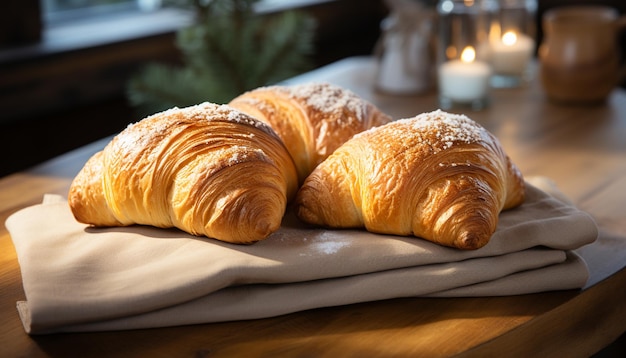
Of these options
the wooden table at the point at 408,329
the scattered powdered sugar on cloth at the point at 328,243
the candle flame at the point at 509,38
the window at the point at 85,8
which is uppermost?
the window at the point at 85,8

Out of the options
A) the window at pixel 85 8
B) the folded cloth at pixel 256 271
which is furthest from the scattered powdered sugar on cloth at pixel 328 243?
the window at pixel 85 8

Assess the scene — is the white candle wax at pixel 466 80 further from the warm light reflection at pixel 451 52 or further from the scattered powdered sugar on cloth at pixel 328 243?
the scattered powdered sugar on cloth at pixel 328 243

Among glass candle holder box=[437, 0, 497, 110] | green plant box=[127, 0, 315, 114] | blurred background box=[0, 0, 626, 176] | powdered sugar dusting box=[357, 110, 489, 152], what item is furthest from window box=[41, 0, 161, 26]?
powdered sugar dusting box=[357, 110, 489, 152]

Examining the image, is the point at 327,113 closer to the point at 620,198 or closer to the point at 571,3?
the point at 620,198

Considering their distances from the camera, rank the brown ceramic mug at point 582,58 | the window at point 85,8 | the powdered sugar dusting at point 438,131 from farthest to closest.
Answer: the window at point 85,8 → the brown ceramic mug at point 582,58 → the powdered sugar dusting at point 438,131

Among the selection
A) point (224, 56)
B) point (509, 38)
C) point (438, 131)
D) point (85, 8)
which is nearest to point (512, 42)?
point (509, 38)

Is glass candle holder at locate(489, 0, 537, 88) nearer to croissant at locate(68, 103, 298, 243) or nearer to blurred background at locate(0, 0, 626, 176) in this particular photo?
blurred background at locate(0, 0, 626, 176)

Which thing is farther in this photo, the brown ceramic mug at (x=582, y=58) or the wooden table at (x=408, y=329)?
the brown ceramic mug at (x=582, y=58)
